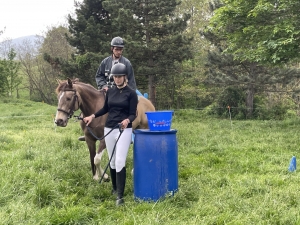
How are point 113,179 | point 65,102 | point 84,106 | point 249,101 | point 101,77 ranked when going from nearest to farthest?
point 113,179 → point 65,102 → point 84,106 → point 101,77 → point 249,101

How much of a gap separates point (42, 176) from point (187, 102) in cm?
2254

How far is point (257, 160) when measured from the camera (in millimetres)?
6551

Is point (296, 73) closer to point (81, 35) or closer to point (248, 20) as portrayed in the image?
point (248, 20)

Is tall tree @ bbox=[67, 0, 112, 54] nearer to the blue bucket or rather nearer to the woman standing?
the woman standing

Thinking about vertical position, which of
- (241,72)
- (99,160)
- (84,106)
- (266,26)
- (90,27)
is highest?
(90,27)

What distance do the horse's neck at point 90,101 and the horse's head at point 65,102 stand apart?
0.24 m

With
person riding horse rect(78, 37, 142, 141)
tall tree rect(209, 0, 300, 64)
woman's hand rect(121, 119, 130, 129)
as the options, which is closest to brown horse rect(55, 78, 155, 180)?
person riding horse rect(78, 37, 142, 141)

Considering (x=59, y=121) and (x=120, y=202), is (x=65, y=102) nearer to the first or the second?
(x=59, y=121)

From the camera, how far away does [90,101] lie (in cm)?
537

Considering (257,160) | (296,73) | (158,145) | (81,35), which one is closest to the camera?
(158,145)

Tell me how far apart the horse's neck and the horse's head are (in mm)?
240

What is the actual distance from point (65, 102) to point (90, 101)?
0.58 metres

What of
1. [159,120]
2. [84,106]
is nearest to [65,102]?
[84,106]

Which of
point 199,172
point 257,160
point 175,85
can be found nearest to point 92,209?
point 199,172
